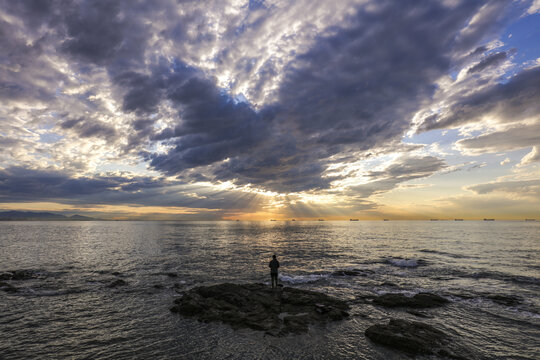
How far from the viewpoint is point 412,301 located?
75.9ft

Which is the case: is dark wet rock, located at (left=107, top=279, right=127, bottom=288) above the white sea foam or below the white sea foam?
below

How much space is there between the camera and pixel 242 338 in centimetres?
1647

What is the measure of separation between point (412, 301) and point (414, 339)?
9.07 metres

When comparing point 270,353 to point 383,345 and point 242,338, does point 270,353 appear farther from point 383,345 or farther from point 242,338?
point 383,345

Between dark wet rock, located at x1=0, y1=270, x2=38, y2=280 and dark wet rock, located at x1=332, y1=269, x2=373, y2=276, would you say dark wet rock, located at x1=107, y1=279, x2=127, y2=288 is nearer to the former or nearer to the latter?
dark wet rock, located at x1=0, y1=270, x2=38, y2=280

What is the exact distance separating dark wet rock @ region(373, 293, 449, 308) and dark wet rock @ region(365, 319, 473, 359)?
5.49 meters

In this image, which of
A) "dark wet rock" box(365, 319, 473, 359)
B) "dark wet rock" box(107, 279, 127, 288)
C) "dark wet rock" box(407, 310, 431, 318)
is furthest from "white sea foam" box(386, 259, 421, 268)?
"dark wet rock" box(107, 279, 127, 288)

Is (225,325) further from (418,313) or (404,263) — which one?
(404,263)

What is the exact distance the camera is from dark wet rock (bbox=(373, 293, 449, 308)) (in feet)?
74.9

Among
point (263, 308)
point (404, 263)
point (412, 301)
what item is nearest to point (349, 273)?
point (412, 301)

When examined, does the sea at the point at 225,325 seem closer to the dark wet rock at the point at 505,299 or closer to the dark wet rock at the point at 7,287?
the dark wet rock at the point at 505,299

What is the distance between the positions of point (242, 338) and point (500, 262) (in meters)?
52.4

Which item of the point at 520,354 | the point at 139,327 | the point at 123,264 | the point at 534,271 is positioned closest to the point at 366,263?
the point at 534,271

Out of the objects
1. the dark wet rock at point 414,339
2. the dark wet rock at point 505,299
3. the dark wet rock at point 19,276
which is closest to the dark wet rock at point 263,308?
the dark wet rock at point 414,339
